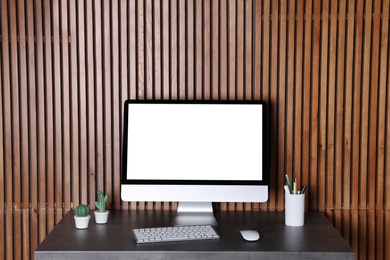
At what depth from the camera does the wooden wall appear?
9.09 ft

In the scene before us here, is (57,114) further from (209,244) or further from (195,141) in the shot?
(209,244)

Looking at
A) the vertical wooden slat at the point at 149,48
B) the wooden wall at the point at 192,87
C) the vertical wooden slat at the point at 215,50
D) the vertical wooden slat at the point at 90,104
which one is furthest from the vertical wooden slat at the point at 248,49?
the vertical wooden slat at the point at 90,104

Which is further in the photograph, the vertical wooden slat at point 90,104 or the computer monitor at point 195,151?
the vertical wooden slat at point 90,104

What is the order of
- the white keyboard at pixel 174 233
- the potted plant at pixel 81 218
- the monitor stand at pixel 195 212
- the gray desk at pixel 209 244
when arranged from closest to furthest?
the gray desk at pixel 209 244 < the white keyboard at pixel 174 233 < the potted plant at pixel 81 218 < the monitor stand at pixel 195 212

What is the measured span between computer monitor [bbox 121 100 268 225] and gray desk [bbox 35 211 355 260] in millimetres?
167

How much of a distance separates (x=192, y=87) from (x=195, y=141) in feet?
1.15

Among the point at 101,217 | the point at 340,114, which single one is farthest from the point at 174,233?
the point at 340,114

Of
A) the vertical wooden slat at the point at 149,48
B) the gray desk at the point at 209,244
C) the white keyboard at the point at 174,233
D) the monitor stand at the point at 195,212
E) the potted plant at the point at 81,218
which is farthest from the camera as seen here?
the vertical wooden slat at the point at 149,48

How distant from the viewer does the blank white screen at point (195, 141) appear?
2584 millimetres

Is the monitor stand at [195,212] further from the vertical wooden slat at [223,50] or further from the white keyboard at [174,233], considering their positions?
the vertical wooden slat at [223,50]

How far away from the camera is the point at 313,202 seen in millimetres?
2830

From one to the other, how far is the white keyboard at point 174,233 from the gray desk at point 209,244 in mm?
25

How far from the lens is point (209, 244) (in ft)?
6.95

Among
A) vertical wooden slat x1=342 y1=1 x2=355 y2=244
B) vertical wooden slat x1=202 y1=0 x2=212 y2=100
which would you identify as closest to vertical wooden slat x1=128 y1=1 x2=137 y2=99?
vertical wooden slat x1=202 y1=0 x2=212 y2=100
